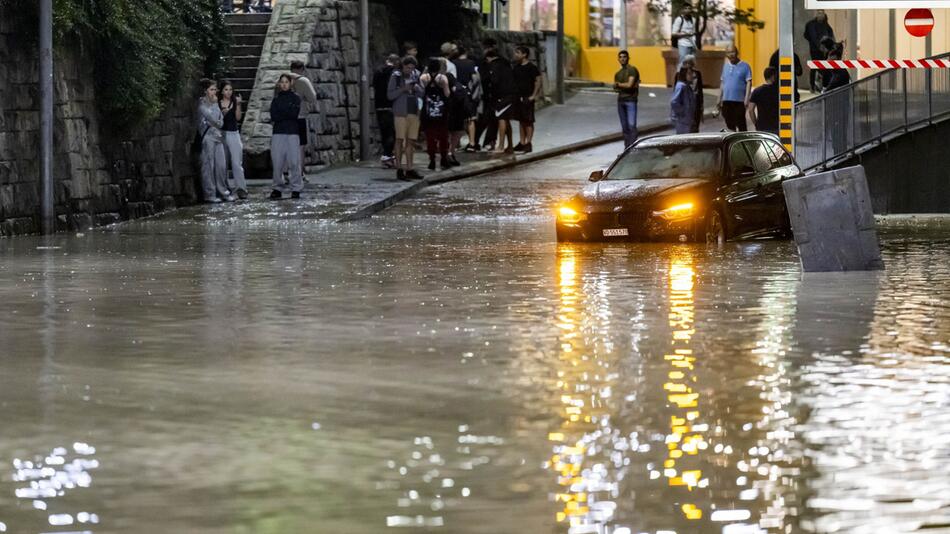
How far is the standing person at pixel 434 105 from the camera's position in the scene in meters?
32.3

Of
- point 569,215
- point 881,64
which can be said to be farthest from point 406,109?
point 569,215

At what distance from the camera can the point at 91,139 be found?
25.0 meters

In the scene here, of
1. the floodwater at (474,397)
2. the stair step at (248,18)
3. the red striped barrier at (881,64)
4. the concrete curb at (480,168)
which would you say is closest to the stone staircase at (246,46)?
the stair step at (248,18)

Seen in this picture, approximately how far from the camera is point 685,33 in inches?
2074

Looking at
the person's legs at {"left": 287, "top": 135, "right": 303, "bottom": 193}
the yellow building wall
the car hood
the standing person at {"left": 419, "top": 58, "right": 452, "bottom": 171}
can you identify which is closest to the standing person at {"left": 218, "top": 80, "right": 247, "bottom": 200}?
the person's legs at {"left": 287, "top": 135, "right": 303, "bottom": 193}

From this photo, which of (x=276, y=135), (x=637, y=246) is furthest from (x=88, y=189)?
(x=637, y=246)

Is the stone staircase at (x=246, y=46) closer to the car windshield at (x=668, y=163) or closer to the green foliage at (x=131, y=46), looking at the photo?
the green foliage at (x=131, y=46)

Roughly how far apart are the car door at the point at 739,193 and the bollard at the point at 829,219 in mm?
3994

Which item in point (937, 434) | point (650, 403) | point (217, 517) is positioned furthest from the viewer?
point (650, 403)

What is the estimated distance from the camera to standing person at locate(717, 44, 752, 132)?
32812mm

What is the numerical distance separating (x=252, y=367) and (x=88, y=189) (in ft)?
47.1

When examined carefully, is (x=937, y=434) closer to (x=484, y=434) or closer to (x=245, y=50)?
(x=484, y=434)

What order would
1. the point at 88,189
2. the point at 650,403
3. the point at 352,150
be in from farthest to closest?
the point at 352,150
the point at 88,189
the point at 650,403

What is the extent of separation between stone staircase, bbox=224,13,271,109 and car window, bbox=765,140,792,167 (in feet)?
43.2
